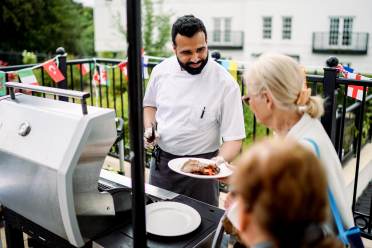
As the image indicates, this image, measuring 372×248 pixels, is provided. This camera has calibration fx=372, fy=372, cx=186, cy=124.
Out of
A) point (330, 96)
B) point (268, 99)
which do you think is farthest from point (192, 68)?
point (330, 96)

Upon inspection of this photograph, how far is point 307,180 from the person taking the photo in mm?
705

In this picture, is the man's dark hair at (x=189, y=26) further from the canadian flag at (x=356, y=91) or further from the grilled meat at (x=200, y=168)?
the canadian flag at (x=356, y=91)

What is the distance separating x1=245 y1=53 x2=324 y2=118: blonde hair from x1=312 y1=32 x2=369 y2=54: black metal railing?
21168 millimetres

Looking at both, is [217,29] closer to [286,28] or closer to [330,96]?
[286,28]

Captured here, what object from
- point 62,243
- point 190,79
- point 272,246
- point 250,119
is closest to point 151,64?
point 190,79

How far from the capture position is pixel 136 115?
38.6 inches

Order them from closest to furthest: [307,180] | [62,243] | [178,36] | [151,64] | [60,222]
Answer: [307,180] → [60,222] → [62,243] → [178,36] → [151,64]

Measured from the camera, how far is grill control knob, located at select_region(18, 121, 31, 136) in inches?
49.0

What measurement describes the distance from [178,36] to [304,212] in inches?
56.5

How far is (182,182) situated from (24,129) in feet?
3.59

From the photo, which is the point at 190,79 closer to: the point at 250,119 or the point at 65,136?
the point at 65,136

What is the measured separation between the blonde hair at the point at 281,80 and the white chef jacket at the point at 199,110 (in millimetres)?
700

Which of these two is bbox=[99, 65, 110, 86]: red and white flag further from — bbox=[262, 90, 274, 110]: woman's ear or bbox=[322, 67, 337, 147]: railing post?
bbox=[262, 90, 274, 110]: woman's ear

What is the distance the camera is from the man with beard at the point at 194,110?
1.99 meters
